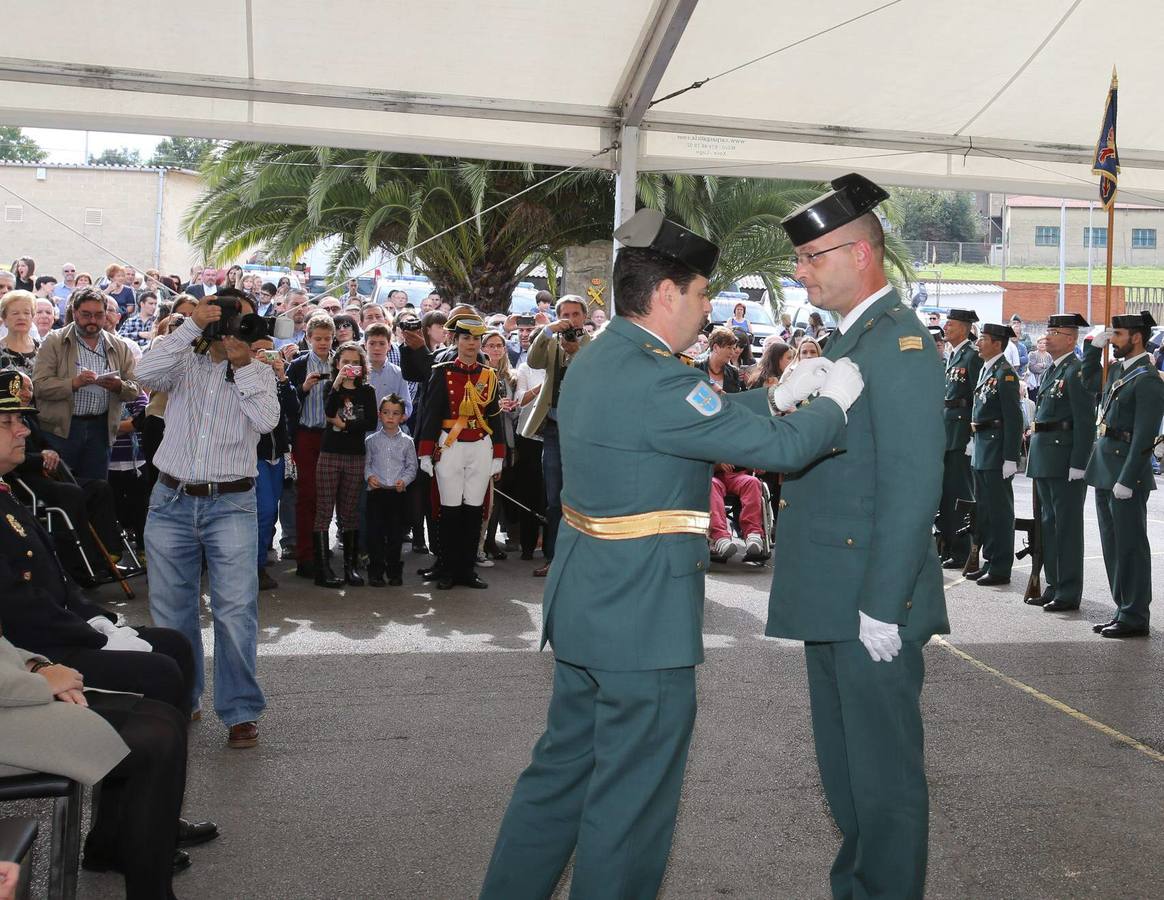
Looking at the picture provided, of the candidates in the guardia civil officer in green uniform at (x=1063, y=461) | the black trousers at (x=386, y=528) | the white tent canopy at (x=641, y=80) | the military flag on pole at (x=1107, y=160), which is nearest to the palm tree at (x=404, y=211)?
the white tent canopy at (x=641, y=80)

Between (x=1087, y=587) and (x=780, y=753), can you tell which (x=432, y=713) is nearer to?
(x=780, y=753)

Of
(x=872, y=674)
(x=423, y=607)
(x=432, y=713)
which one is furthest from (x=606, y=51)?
(x=872, y=674)

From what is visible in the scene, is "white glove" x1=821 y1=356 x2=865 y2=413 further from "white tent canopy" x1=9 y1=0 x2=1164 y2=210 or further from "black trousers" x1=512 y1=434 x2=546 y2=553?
"black trousers" x1=512 y1=434 x2=546 y2=553

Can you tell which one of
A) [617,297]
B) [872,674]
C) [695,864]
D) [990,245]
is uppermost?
[990,245]

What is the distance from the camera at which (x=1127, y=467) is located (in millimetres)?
8047

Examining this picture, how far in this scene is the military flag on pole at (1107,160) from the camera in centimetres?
880

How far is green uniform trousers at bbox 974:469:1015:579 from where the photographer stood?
32.5 feet

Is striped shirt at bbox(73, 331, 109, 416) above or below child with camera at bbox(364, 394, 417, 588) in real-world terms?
above

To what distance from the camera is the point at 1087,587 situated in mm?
9805

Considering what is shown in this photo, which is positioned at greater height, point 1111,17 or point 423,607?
point 1111,17

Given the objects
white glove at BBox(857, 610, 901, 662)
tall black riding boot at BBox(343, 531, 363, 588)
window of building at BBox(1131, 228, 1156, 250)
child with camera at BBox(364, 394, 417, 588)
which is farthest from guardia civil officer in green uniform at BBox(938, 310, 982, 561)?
window of building at BBox(1131, 228, 1156, 250)

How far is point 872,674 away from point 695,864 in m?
1.21

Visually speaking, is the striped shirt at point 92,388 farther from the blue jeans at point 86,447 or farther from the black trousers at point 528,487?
the black trousers at point 528,487

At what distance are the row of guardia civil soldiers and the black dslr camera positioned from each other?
4.72 m
